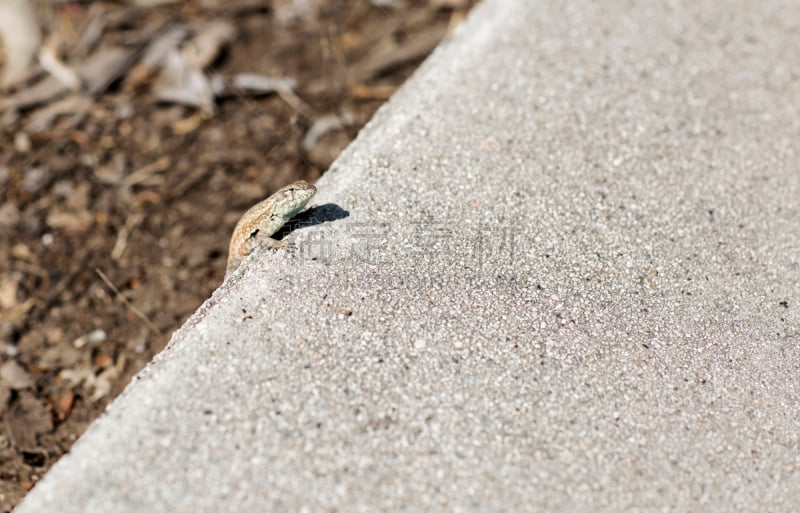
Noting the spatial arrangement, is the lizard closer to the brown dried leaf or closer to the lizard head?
the lizard head

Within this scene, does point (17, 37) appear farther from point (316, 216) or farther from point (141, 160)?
point (316, 216)

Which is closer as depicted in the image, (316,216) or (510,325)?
(510,325)

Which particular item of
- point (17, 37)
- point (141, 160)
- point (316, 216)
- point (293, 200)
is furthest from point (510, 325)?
point (17, 37)

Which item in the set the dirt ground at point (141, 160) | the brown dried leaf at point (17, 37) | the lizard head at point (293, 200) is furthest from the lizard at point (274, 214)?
the brown dried leaf at point (17, 37)

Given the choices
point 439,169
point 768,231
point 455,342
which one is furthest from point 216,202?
point 768,231

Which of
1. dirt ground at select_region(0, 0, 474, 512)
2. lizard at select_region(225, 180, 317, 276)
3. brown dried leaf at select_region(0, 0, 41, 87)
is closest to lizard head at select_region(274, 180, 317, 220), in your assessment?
lizard at select_region(225, 180, 317, 276)
